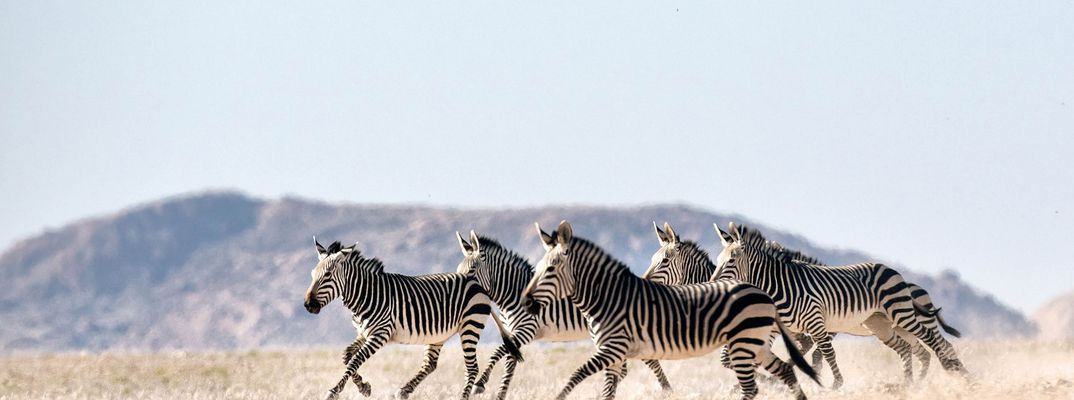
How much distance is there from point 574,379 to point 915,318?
6749 millimetres

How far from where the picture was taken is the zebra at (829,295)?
1727 cm

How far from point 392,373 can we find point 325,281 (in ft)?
26.3

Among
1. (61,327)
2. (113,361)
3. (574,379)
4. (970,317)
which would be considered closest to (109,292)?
(61,327)

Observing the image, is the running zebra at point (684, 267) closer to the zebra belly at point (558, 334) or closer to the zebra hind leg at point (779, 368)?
the zebra belly at point (558, 334)

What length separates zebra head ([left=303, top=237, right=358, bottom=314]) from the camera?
16.5 metres

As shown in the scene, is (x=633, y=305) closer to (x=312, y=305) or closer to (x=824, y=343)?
(x=312, y=305)

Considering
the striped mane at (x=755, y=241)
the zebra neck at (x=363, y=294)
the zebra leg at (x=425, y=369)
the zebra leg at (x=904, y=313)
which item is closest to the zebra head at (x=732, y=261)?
the striped mane at (x=755, y=241)

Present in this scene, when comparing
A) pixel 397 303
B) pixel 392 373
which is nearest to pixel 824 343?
pixel 397 303

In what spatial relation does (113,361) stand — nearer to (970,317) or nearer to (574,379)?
(574,379)

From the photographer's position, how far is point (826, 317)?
1809cm

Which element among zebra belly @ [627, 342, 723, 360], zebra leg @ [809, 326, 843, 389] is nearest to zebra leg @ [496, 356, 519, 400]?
zebra belly @ [627, 342, 723, 360]

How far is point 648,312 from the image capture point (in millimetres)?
14008

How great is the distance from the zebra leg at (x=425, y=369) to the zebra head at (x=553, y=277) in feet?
13.3

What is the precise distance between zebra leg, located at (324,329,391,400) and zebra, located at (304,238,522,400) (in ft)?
0.04
